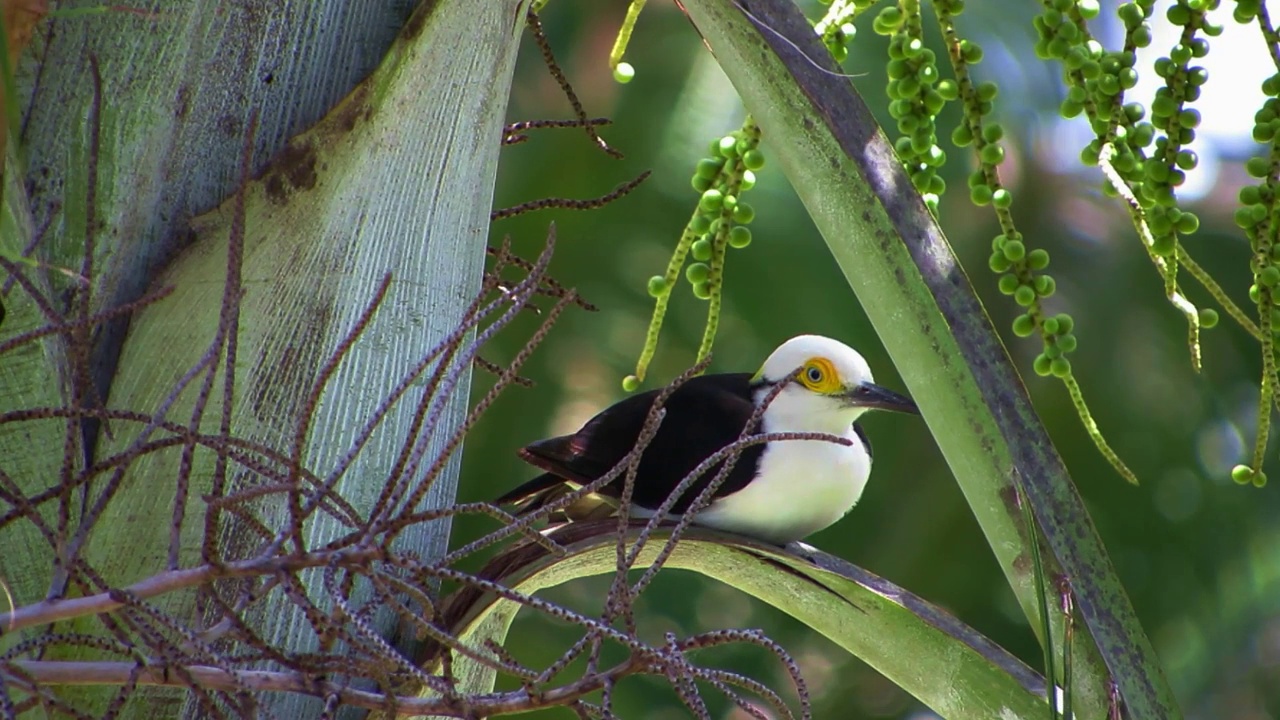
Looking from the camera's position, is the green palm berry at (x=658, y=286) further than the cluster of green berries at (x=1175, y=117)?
Yes

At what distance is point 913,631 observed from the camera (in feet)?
3.15

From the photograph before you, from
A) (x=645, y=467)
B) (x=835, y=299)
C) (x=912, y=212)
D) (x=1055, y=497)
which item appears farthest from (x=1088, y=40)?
(x=835, y=299)

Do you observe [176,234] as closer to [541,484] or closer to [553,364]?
[541,484]

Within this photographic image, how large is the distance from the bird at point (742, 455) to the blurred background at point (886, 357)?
1.41m

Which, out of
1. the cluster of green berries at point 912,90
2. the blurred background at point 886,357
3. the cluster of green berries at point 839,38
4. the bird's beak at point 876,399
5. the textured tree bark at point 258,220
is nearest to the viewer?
the textured tree bark at point 258,220

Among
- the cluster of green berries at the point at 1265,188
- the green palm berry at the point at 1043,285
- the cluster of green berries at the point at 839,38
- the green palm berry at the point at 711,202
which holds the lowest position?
the green palm berry at the point at 1043,285

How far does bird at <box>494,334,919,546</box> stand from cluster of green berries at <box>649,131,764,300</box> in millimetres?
273

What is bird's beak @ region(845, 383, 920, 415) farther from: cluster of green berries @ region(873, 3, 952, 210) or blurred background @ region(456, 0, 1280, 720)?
blurred background @ region(456, 0, 1280, 720)

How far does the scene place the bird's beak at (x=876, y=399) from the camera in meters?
1.62

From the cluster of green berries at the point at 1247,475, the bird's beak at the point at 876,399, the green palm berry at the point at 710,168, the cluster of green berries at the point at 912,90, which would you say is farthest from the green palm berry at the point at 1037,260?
the bird's beak at the point at 876,399

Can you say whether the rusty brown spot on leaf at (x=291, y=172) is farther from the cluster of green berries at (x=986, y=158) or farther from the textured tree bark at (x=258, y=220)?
the cluster of green berries at (x=986, y=158)

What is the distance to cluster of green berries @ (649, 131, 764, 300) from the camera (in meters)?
1.18

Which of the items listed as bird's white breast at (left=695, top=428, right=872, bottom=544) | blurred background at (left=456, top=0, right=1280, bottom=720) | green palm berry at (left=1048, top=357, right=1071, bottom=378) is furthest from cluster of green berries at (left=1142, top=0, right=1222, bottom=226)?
blurred background at (left=456, top=0, right=1280, bottom=720)

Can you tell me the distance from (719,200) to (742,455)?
1.34ft
